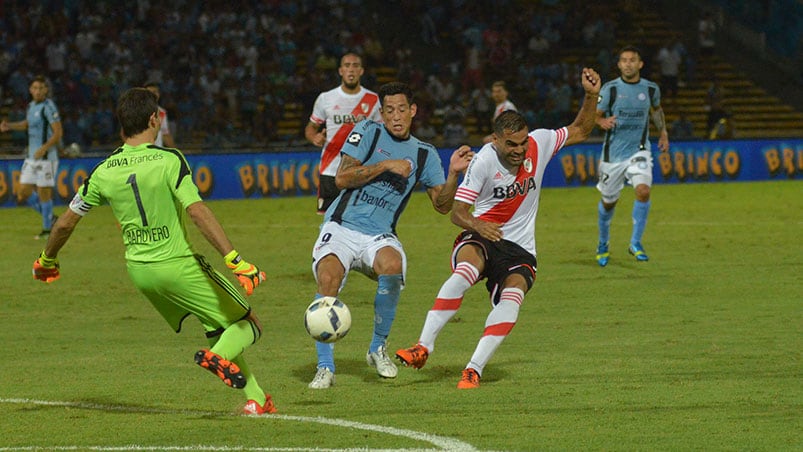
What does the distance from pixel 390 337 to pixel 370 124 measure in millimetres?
2403

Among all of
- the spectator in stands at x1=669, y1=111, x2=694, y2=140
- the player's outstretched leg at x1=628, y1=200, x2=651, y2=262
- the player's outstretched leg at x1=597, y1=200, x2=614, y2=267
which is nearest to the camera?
the player's outstretched leg at x1=597, y1=200, x2=614, y2=267

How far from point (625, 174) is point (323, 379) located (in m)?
8.58

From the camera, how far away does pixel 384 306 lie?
31.9ft

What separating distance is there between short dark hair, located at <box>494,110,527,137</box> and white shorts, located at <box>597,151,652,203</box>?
24.0 feet

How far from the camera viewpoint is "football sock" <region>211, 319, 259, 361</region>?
7.94m

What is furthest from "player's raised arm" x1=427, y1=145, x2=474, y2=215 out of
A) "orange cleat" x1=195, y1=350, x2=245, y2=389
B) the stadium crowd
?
the stadium crowd

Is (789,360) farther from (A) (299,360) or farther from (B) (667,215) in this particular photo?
(B) (667,215)

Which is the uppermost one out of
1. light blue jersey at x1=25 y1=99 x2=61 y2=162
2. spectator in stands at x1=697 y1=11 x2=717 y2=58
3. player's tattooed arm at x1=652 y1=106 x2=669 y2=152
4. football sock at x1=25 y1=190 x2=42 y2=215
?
player's tattooed arm at x1=652 y1=106 x2=669 y2=152

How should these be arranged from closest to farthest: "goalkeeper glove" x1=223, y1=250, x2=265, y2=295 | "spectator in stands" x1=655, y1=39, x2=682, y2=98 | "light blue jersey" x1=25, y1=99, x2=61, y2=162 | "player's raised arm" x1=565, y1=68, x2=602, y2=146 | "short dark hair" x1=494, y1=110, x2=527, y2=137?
"goalkeeper glove" x1=223, y1=250, x2=265, y2=295 < "short dark hair" x1=494, y1=110, x2=527, y2=137 < "player's raised arm" x1=565, y1=68, x2=602, y2=146 < "light blue jersey" x1=25, y1=99, x2=61, y2=162 < "spectator in stands" x1=655, y1=39, x2=682, y2=98

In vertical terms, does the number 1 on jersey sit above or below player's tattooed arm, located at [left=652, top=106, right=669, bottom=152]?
above

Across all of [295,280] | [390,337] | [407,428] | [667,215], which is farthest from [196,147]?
[407,428]

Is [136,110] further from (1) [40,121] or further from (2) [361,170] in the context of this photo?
(1) [40,121]

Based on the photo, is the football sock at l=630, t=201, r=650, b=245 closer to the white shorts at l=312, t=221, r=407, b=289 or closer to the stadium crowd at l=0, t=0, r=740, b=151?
the white shorts at l=312, t=221, r=407, b=289

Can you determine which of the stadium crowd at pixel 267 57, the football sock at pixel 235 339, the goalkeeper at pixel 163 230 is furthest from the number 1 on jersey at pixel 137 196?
the stadium crowd at pixel 267 57
